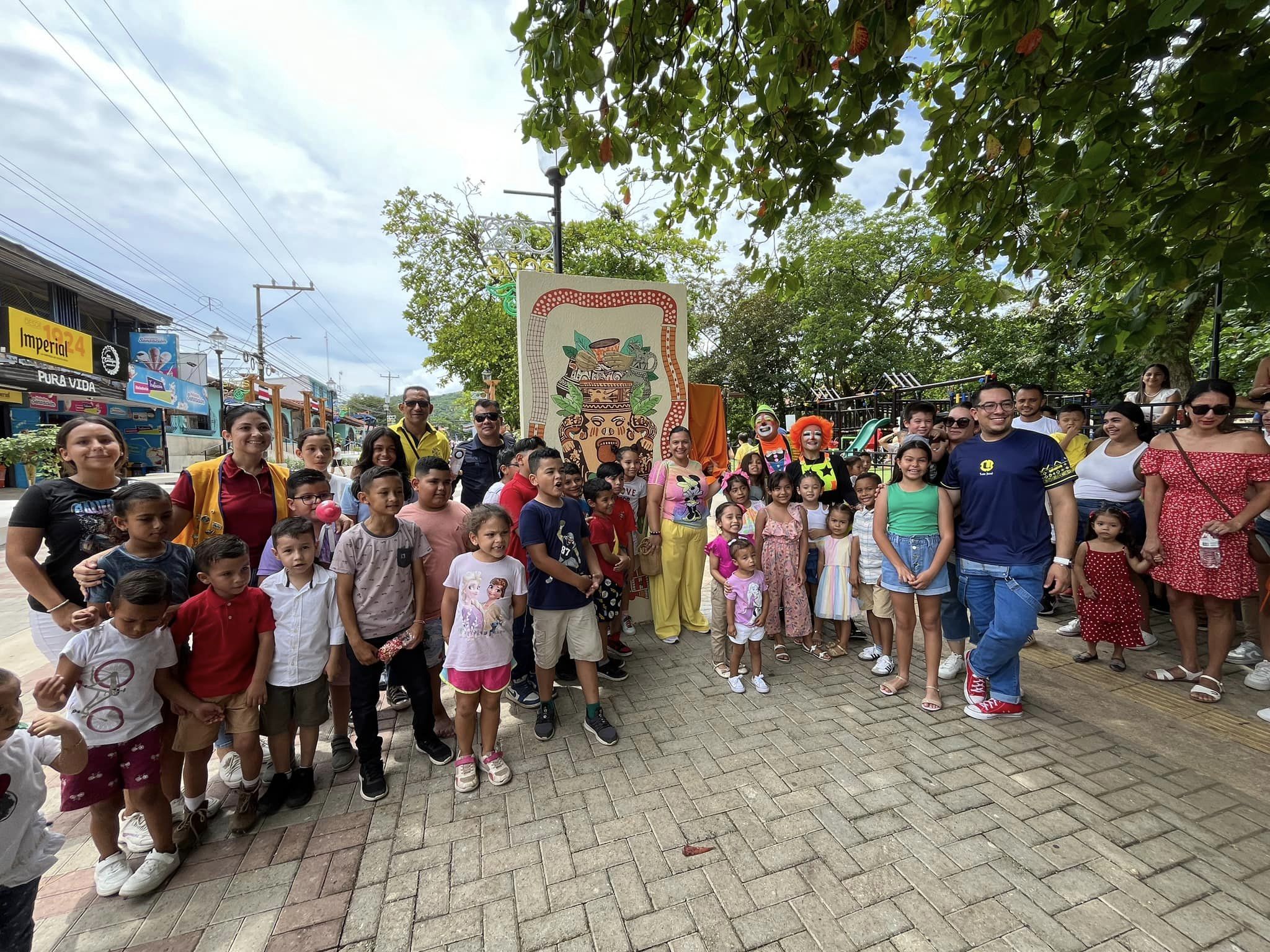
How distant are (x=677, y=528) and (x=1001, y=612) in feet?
7.78

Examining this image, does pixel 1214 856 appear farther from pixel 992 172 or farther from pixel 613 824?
pixel 992 172

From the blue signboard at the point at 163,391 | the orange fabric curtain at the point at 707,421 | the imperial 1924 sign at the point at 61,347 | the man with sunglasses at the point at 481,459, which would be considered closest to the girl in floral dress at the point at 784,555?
the orange fabric curtain at the point at 707,421

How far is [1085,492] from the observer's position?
4.47 metres

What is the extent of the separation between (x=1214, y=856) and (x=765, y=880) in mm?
1921

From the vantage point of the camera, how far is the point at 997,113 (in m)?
2.85

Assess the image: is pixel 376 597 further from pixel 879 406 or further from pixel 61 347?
pixel 61 347

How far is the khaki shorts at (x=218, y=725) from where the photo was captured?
7.84 feet

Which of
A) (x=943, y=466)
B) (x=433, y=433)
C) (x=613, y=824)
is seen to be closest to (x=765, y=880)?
(x=613, y=824)

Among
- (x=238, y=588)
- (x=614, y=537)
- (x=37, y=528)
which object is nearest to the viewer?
(x=37, y=528)

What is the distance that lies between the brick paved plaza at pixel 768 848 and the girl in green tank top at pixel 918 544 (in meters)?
0.46

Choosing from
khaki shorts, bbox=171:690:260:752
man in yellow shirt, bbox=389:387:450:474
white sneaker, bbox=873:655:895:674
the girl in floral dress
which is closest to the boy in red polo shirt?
khaki shorts, bbox=171:690:260:752

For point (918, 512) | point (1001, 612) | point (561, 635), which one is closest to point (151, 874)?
point (561, 635)

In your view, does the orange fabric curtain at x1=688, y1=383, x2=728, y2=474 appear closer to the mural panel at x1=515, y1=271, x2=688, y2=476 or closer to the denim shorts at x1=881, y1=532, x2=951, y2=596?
the mural panel at x1=515, y1=271, x2=688, y2=476

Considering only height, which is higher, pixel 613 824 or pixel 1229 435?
pixel 1229 435
